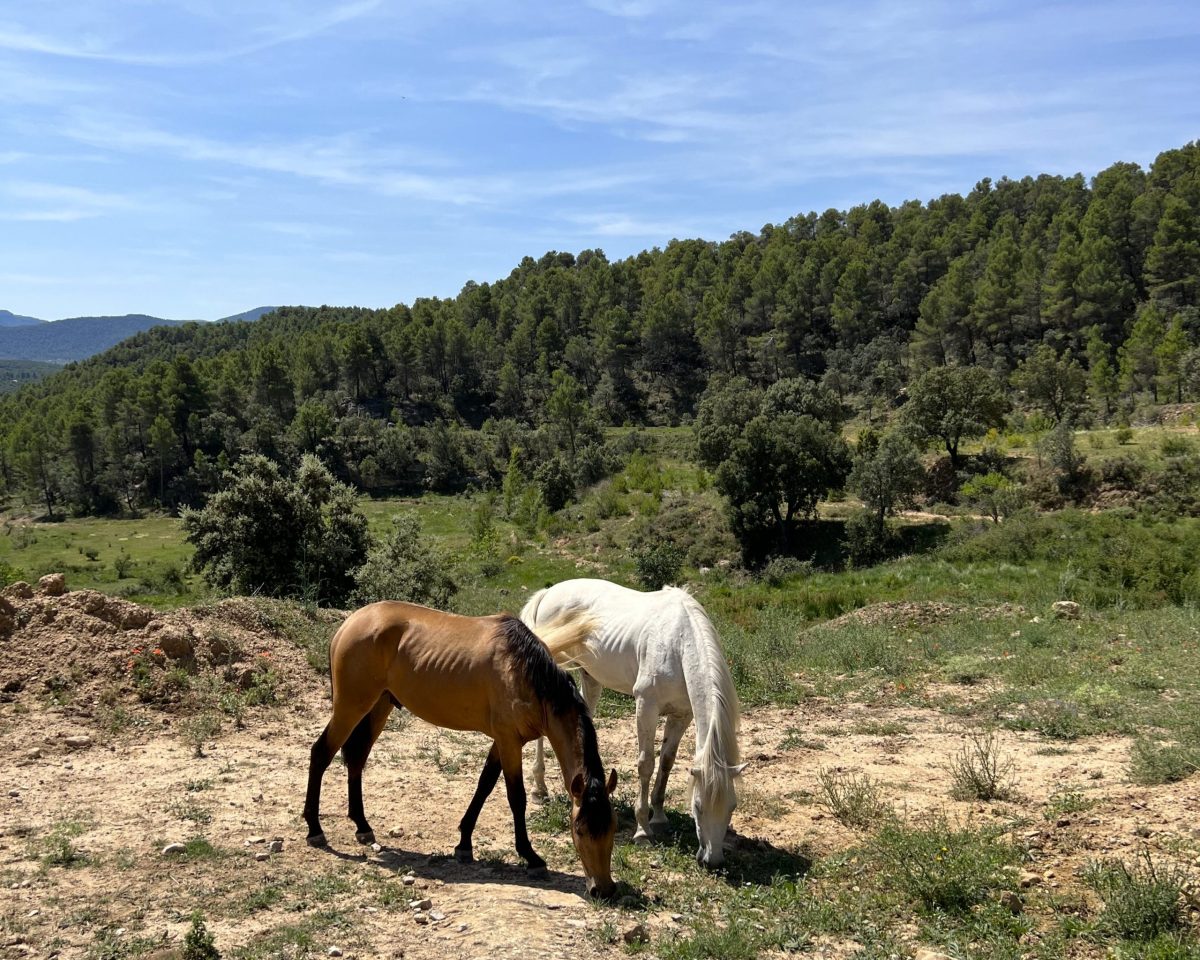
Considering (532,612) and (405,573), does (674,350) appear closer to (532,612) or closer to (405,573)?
(405,573)

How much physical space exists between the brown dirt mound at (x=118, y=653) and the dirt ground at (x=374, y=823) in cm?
26

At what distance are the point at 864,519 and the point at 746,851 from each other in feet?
103

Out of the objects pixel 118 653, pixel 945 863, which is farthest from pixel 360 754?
pixel 118 653

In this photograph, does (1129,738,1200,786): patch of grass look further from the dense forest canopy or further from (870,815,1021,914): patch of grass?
the dense forest canopy

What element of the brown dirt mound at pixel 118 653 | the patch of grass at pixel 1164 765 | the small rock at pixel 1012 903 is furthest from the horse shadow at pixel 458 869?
the brown dirt mound at pixel 118 653

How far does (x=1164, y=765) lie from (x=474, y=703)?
5.56 meters

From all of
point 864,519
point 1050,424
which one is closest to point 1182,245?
point 1050,424

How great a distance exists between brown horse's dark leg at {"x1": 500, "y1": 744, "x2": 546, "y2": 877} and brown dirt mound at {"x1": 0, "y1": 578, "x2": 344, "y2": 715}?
533 centimetres

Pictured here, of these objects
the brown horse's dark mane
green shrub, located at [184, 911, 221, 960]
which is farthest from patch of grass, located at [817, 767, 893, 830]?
green shrub, located at [184, 911, 221, 960]

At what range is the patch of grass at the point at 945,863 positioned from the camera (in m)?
4.91

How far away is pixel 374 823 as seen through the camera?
646 cm

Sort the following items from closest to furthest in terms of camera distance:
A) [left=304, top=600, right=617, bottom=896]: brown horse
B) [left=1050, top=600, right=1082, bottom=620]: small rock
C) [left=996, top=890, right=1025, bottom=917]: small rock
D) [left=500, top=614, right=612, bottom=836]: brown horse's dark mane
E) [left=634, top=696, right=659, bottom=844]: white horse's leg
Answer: [left=996, top=890, right=1025, bottom=917]: small rock, [left=500, top=614, right=612, bottom=836]: brown horse's dark mane, [left=304, top=600, right=617, bottom=896]: brown horse, [left=634, top=696, right=659, bottom=844]: white horse's leg, [left=1050, top=600, right=1082, bottom=620]: small rock

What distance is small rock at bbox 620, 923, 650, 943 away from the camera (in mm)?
4570

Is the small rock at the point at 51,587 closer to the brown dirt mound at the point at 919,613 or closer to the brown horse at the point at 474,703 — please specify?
the brown horse at the point at 474,703
